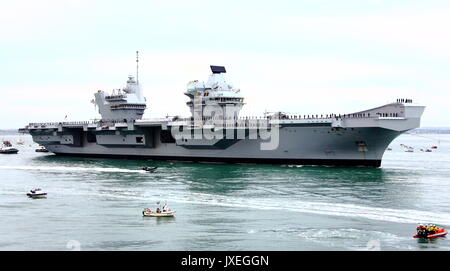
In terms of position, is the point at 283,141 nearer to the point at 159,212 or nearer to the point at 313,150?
the point at 313,150

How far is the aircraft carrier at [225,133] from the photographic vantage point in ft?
127

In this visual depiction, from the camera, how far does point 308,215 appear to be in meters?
21.5

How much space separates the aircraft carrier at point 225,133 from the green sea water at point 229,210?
8.66 ft

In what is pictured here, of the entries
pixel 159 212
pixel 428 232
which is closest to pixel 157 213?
pixel 159 212

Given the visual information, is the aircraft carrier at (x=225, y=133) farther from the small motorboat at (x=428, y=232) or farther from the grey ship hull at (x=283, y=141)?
the small motorboat at (x=428, y=232)

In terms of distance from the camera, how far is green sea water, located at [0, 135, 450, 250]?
17.2 m

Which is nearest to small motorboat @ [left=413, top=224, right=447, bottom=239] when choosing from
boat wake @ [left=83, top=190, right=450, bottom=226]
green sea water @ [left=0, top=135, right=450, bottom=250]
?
green sea water @ [left=0, top=135, right=450, bottom=250]

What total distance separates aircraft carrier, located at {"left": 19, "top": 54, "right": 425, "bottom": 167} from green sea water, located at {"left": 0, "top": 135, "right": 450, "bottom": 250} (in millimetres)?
2640

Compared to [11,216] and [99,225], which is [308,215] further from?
[11,216]

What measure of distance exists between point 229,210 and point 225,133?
20622mm

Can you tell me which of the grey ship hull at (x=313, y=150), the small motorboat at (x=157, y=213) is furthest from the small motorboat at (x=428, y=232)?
the grey ship hull at (x=313, y=150)

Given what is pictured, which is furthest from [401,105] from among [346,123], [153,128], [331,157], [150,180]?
[153,128]
